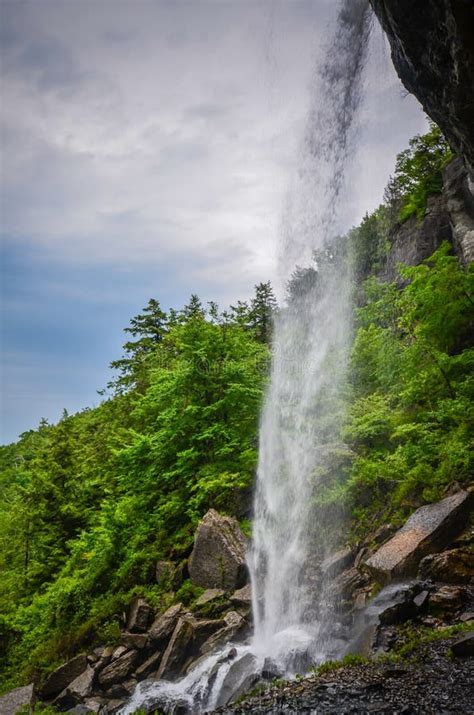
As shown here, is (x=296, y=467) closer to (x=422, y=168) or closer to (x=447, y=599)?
(x=447, y=599)

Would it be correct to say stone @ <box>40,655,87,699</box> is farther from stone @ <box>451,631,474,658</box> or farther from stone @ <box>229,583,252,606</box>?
stone @ <box>451,631,474,658</box>

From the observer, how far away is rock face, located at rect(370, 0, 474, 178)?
232 inches

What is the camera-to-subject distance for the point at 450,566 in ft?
26.2

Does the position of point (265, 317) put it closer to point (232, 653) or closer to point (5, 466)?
point (232, 653)

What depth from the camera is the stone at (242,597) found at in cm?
1136

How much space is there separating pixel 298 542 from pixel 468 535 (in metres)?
5.87

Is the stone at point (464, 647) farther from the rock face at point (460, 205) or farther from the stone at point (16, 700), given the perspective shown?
the rock face at point (460, 205)

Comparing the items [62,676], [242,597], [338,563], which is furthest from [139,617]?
[338,563]

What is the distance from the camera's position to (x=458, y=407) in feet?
34.0

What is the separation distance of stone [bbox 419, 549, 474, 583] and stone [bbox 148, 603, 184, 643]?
7.06 metres

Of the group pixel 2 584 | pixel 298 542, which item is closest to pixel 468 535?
pixel 298 542

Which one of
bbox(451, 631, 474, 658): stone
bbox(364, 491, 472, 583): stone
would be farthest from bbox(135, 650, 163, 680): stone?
bbox(451, 631, 474, 658): stone

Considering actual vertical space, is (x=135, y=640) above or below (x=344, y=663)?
above

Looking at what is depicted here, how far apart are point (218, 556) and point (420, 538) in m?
6.29
